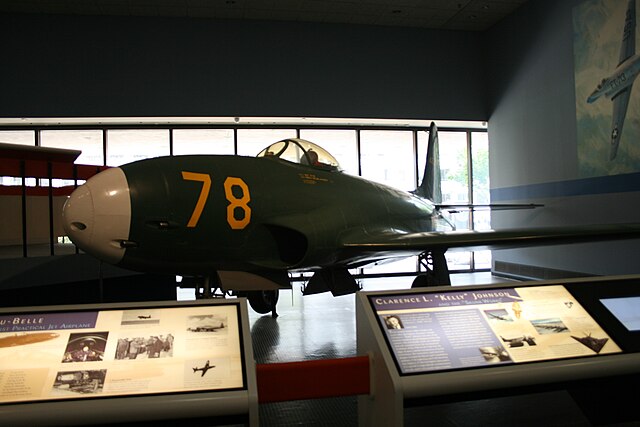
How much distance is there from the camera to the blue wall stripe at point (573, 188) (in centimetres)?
743

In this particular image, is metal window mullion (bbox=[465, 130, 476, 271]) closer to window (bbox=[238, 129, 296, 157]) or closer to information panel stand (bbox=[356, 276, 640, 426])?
window (bbox=[238, 129, 296, 157])

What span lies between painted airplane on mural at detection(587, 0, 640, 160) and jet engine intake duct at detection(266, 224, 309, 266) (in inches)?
224

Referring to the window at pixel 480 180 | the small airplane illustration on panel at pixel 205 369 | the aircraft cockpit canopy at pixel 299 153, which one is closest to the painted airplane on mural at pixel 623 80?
the window at pixel 480 180

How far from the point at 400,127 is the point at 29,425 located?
10800 mm

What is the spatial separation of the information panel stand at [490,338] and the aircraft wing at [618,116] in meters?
6.09

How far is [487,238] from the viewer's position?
5.23 meters

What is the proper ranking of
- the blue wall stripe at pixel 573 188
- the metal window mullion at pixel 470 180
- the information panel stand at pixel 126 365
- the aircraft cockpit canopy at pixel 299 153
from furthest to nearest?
1. the metal window mullion at pixel 470 180
2. the blue wall stripe at pixel 573 188
3. the aircraft cockpit canopy at pixel 299 153
4. the information panel stand at pixel 126 365

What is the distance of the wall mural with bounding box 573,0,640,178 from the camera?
23.8 feet

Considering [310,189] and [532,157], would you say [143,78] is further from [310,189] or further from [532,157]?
[532,157]

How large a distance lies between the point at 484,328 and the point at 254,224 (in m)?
2.60

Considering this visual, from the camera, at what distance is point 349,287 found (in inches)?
228

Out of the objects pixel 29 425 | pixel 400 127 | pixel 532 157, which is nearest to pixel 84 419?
pixel 29 425

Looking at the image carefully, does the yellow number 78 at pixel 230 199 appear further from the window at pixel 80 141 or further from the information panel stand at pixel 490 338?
the window at pixel 80 141

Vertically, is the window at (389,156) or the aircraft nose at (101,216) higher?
the window at (389,156)
